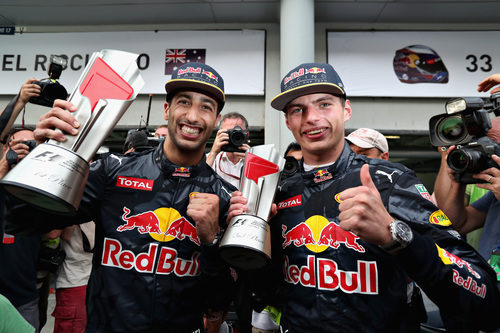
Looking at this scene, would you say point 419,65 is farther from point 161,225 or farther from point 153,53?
point 161,225

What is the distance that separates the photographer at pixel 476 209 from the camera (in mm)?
1739

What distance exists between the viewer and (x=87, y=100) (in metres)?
1.06

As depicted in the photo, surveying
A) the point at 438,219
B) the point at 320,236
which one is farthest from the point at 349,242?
the point at 438,219

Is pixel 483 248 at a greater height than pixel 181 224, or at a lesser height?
lesser

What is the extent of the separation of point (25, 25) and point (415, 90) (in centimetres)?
685

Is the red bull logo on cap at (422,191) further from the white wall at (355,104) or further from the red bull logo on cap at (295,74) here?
the white wall at (355,104)

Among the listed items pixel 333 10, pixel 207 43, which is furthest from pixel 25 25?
pixel 333 10

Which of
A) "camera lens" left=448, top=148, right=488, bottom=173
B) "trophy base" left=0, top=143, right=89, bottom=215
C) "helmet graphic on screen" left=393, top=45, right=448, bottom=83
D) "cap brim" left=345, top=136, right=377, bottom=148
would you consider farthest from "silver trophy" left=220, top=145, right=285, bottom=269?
"helmet graphic on screen" left=393, top=45, right=448, bottom=83

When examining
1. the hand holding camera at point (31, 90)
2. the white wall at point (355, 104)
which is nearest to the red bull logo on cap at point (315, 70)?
the hand holding camera at point (31, 90)

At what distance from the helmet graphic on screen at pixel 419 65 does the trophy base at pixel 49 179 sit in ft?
18.0

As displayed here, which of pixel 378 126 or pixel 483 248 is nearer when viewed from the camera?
pixel 483 248

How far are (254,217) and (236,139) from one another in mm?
1289

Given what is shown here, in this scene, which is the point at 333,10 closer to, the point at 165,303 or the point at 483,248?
the point at 483,248

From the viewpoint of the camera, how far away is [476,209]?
1.98 metres
